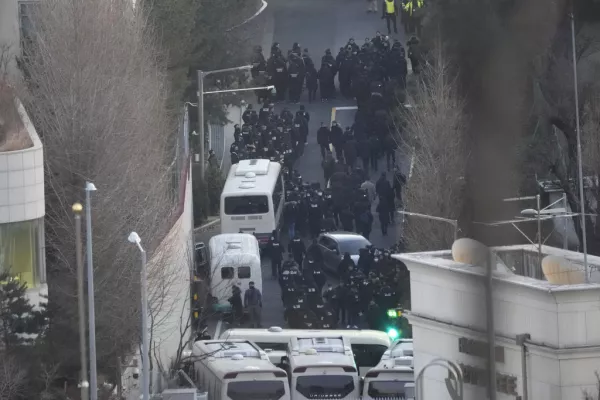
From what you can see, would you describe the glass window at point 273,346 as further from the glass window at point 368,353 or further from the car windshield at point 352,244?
the car windshield at point 352,244

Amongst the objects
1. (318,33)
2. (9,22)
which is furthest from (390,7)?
(9,22)

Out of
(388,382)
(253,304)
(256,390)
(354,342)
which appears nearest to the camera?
(256,390)

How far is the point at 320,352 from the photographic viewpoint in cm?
2634

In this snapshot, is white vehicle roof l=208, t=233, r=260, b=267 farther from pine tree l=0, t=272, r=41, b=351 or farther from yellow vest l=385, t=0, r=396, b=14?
yellow vest l=385, t=0, r=396, b=14

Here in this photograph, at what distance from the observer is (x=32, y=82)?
3228 cm

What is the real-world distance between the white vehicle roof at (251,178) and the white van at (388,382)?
1833 cm

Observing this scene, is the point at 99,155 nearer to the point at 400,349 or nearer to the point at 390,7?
the point at 400,349

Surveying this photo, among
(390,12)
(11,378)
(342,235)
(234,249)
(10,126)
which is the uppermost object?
(390,12)

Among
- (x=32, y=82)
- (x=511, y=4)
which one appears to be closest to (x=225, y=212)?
(x=32, y=82)

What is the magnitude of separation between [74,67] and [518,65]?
29.2m

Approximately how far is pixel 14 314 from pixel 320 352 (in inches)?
212

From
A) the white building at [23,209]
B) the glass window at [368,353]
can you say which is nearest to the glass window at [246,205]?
the glass window at [368,353]

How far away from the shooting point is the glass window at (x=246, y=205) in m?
43.5

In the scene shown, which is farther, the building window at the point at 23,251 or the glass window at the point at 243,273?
the glass window at the point at 243,273
